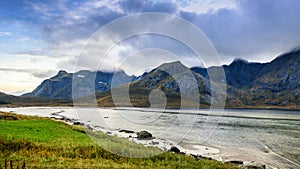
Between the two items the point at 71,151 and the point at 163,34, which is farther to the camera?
the point at 163,34

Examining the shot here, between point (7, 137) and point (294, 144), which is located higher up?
point (7, 137)

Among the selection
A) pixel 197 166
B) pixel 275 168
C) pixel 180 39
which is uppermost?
pixel 180 39

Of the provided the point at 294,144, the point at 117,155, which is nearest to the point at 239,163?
the point at 117,155

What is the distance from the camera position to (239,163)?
37594mm

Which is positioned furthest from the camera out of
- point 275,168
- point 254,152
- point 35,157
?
point 254,152

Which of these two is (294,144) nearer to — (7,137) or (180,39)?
(180,39)

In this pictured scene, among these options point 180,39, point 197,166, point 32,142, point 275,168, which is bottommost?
point 275,168

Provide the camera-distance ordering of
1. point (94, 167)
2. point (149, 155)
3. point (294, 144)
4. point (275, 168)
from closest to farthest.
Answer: point (94, 167), point (149, 155), point (275, 168), point (294, 144)

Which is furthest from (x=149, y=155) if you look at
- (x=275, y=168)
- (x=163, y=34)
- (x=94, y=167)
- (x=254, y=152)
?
(x=254, y=152)

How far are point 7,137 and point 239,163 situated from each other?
30.3m

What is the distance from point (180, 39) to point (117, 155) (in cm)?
1411

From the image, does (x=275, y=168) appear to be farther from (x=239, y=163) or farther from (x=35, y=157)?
(x=35, y=157)

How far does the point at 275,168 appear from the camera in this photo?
36.0 m

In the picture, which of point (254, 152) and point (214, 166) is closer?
point (214, 166)
